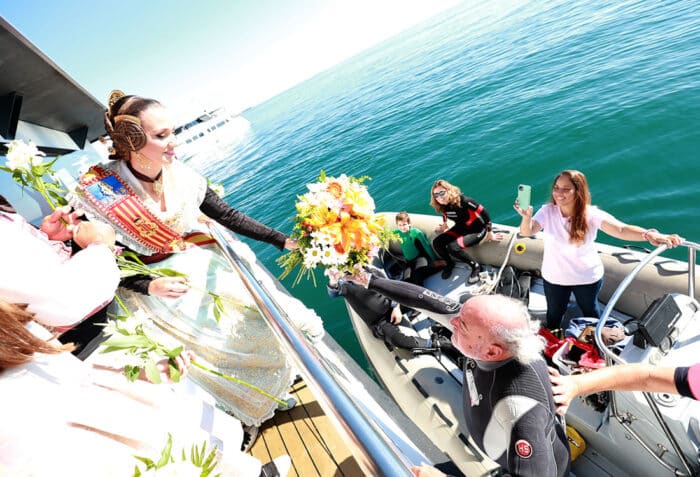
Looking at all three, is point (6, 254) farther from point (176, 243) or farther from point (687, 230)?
point (687, 230)

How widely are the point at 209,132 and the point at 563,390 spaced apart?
231 feet

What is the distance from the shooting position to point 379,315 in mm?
4125

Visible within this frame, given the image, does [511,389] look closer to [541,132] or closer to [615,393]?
[615,393]

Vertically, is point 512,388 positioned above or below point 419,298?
below

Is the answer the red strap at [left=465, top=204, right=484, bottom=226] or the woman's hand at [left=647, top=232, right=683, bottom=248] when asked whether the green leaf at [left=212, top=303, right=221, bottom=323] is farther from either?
the red strap at [left=465, top=204, right=484, bottom=226]

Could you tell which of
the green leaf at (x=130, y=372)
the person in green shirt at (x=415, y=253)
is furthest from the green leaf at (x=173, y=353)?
the person in green shirt at (x=415, y=253)

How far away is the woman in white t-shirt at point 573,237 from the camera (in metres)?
3.27

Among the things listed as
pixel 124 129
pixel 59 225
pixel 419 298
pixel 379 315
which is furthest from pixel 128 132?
pixel 379 315

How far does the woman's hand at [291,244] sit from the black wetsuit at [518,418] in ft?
4.74

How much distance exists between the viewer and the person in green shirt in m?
5.73

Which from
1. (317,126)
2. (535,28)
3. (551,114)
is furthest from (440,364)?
(535,28)

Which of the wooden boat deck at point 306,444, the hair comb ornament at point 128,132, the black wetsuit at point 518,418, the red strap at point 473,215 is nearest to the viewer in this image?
the black wetsuit at point 518,418

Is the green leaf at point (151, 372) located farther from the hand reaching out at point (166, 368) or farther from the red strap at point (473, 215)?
the red strap at point (473, 215)

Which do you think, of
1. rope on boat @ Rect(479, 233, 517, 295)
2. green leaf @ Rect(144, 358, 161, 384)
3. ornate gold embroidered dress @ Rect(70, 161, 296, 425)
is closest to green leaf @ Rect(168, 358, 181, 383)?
A: green leaf @ Rect(144, 358, 161, 384)
